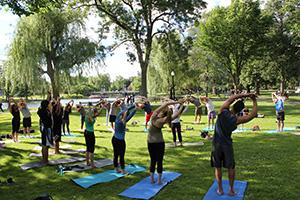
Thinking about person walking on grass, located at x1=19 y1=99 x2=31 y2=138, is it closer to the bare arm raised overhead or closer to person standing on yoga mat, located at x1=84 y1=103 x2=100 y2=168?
person standing on yoga mat, located at x1=84 y1=103 x2=100 y2=168

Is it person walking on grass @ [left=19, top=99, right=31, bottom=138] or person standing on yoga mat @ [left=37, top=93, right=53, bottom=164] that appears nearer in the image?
person standing on yoga mat @ [left=37, top=93, right=53, bottom=164]

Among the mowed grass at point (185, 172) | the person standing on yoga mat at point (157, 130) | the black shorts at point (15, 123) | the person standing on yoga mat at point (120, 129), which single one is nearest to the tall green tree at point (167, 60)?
the mowed grass at point (185, 172)

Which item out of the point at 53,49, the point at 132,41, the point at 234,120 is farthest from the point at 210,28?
the point at 234,120

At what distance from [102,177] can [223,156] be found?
2906 millimetres

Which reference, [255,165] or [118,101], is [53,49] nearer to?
[118,101]

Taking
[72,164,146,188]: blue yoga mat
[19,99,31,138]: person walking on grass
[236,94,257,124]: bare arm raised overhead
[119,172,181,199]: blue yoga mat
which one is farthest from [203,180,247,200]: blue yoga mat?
[19,99,31,138]: person walking on grass

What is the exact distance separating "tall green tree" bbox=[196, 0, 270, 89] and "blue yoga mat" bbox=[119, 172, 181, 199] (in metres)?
26.6

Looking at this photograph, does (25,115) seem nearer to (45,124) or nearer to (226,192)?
(45,124)

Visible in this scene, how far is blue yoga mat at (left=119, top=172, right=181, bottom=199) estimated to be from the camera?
5594mm

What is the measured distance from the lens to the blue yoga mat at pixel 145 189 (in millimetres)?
5594

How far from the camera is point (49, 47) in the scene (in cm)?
2575

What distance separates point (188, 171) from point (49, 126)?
3855 mm

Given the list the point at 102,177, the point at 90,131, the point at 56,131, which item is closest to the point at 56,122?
the point at 56,131

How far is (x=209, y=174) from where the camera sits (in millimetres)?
6863
